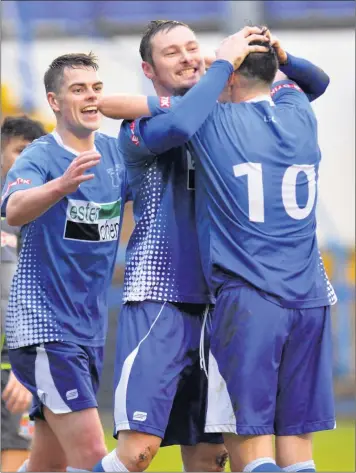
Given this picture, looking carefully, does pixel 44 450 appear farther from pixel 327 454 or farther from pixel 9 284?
pixel 327 454

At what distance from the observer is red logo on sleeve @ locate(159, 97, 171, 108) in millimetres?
4367

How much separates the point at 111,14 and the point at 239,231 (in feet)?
40.4

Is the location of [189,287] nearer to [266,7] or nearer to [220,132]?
[220,132]

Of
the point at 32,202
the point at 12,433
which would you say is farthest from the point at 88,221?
the point at 12,433

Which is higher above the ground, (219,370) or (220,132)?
(220,132)

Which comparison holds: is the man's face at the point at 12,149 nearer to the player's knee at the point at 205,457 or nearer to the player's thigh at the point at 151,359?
the player's thigh at the point at 151,359

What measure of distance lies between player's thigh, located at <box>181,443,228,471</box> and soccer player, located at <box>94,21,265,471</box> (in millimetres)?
43

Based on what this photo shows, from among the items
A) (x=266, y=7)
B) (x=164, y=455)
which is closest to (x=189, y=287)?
(x=164, y=455)

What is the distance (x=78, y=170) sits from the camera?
14.8 feet

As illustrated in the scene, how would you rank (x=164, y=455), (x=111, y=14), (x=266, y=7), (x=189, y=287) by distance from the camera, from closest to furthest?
(x=189, y=287), (x=164, y=455), (x=266, y=7), (x=111, y=14)

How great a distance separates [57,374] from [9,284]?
1130 mm

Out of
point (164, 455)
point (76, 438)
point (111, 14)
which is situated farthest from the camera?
point (111, 14)

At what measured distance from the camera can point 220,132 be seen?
4383 millimetres

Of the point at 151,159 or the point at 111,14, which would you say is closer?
the point at 151,159
